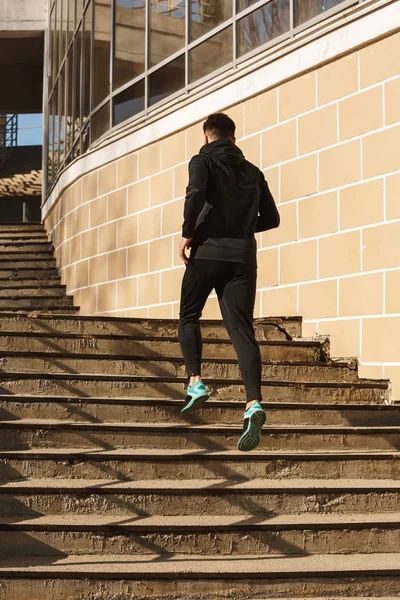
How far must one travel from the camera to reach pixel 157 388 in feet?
19.3

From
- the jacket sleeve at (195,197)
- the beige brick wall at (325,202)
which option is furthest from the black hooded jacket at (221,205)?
the beige brick wall at (325,202)

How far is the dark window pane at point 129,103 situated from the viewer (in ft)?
33.0

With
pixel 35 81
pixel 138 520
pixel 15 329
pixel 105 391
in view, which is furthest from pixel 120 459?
pixel 35 81

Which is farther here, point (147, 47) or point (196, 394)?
point (147, 47)

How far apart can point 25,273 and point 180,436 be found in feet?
23.3

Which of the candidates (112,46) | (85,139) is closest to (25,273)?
(85,139)

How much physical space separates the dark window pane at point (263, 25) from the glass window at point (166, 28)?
1079 mm

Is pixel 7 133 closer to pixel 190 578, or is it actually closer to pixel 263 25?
pixel 263 25

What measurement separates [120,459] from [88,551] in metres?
0.62

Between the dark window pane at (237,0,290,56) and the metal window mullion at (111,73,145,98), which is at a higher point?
the metal window mullion at (111,73,145,98)

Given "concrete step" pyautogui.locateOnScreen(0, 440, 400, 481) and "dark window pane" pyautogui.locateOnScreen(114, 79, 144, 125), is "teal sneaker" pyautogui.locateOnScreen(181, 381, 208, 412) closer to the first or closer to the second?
"concrete step" pyautogui.locateOnScreen(0, 440, 400, 481)

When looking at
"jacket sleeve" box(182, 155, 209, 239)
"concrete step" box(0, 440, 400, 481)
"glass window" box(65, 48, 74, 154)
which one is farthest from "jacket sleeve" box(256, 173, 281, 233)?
"glass window" box(65, 48, 74, 154)

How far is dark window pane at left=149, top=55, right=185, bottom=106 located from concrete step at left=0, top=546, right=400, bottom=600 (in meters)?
5.84

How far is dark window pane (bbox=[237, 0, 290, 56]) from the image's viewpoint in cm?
791
